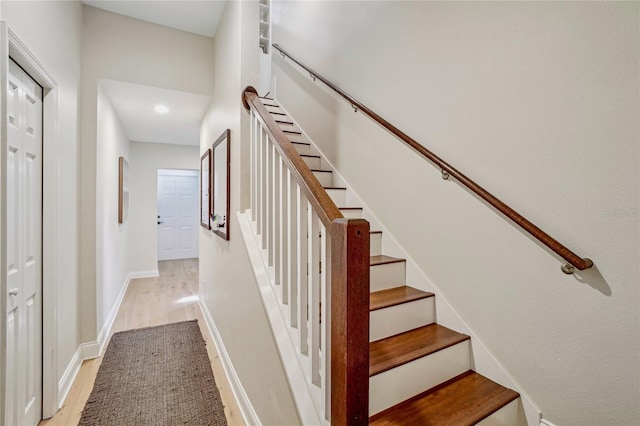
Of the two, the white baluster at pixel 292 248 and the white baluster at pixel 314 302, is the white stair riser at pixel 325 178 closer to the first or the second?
the white baluster at pixel 292 248

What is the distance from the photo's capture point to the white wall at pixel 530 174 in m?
1.04

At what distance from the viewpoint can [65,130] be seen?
6.68ft

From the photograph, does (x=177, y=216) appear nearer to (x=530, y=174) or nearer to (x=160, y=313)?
(x=160, y=313)

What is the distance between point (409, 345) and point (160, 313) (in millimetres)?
3222

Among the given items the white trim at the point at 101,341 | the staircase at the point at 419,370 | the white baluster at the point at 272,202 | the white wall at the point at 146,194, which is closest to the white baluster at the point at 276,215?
the white baluster at the point at 272,202

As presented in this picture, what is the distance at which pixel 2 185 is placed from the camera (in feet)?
4.01

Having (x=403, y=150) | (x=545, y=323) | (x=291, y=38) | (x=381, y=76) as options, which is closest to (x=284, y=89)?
(x=291, y=38)

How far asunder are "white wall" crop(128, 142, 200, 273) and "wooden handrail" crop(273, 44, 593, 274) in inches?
163

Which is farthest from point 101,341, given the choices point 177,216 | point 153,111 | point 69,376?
point 177,216

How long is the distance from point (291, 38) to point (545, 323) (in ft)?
11.8

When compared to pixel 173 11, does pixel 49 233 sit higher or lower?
lower

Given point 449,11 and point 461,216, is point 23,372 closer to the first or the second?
point 461,216

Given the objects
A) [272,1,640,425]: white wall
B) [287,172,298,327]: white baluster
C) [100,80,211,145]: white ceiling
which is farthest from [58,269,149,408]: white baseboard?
[272,1,640,425]: white wall

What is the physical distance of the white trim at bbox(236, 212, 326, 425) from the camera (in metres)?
1.04
